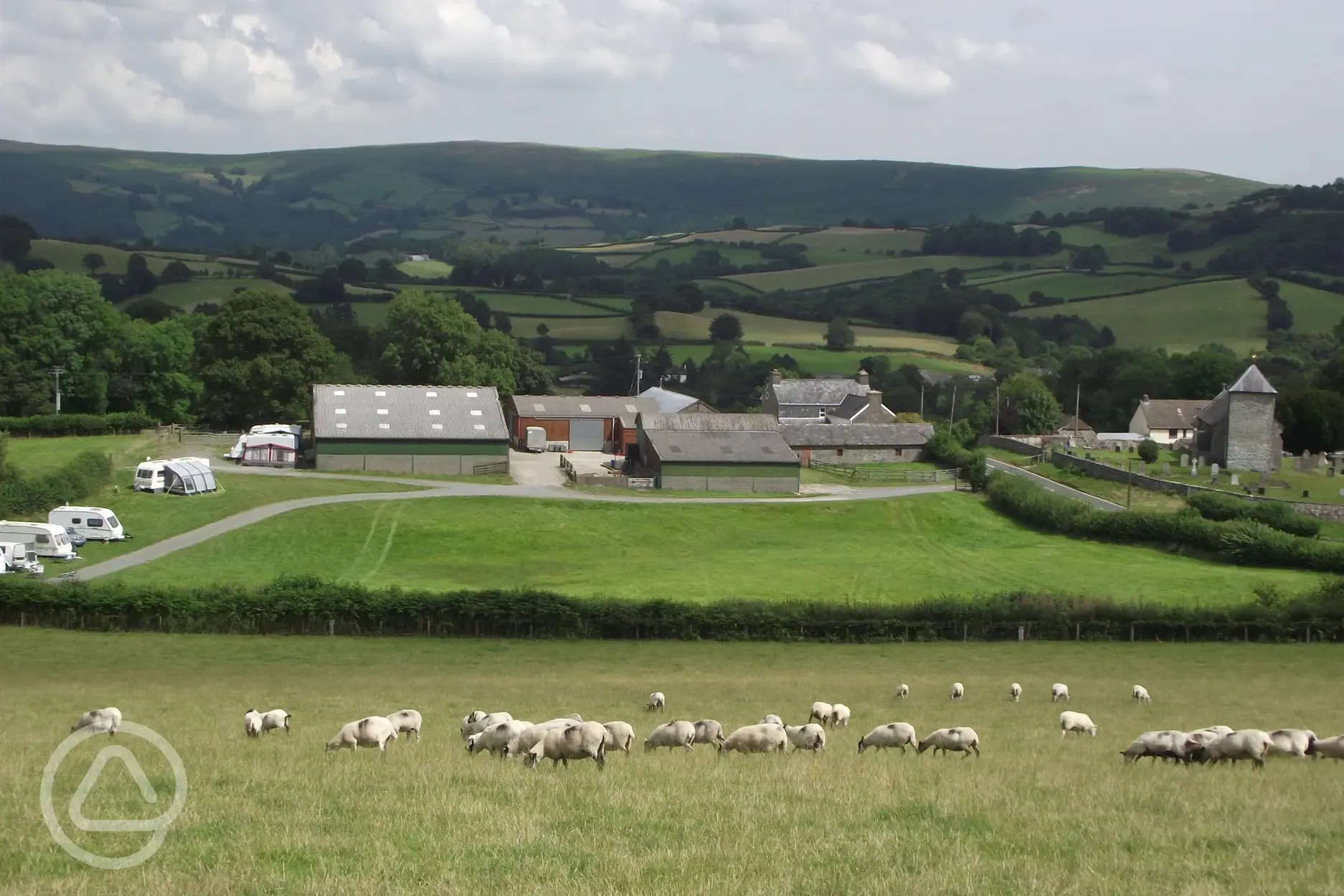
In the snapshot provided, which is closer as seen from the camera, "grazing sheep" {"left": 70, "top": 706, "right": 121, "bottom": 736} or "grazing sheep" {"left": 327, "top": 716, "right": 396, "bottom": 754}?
"grazing sheep" {"left": 327, "top": 716, "right": 396, "bottom": 754}

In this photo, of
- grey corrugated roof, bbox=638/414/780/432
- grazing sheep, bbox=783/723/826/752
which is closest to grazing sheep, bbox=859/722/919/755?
grazing sheep, bbox=783/723/826/752

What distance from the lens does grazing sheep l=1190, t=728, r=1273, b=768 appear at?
20.9 metres

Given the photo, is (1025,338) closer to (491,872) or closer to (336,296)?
(336,296)

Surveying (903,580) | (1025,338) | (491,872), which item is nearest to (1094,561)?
(903,580)

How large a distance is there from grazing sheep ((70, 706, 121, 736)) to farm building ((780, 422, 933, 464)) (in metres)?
68.6

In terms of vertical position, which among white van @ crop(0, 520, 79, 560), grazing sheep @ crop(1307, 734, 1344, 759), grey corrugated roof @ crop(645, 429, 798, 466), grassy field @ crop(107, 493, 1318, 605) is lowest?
grassy field @ crop(107, 493, 1318, 605)

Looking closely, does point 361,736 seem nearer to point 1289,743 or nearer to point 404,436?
point 1289,743

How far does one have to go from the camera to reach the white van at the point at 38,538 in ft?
169

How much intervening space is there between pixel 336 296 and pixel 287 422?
82055 millimetres

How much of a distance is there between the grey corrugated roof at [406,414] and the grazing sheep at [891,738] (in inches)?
2208

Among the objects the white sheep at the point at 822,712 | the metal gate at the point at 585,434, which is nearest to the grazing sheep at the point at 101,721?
the white sheep at the point at 822,712

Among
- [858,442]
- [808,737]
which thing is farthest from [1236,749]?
[858,442]

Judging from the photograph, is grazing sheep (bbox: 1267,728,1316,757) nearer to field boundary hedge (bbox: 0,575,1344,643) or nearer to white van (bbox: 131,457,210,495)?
field boundary hedge (bbox: 0,575,1344,643)

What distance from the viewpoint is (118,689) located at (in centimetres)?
3150
